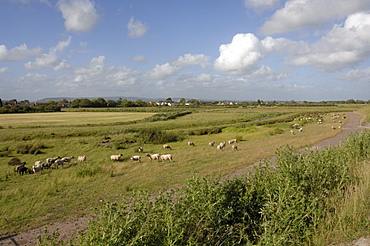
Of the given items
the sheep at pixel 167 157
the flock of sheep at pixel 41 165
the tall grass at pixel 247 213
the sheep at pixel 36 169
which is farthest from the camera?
the sheep at pixel 167 157

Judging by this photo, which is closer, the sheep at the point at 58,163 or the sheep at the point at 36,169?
the sheep at the point at 36,169

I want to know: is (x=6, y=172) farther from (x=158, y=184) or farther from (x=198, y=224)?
(x=198, y=224)

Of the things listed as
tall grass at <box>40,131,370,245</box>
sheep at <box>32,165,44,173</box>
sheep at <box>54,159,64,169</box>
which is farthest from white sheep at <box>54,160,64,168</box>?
tall grass at <box>40,131,370,245</box>

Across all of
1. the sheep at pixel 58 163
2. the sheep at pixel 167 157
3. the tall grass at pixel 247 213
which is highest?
the tall grass at pixel 247 213

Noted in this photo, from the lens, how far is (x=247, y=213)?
568cm

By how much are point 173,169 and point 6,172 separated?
12.8 meters

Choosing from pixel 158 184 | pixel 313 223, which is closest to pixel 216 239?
pixel 313 223

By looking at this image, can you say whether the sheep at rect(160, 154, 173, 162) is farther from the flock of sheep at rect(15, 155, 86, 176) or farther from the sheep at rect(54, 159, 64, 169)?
the sheep at rect(54, 159, 64, 169)

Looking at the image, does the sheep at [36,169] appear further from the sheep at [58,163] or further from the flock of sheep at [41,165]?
the sheep at [58,163]

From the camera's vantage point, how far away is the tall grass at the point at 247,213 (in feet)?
14.0

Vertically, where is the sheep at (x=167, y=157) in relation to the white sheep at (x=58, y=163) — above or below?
above

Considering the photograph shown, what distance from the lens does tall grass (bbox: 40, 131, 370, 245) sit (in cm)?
428

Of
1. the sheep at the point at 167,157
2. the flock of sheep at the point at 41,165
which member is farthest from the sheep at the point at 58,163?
the sheep at the point at 167,157

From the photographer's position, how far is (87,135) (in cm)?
4106
